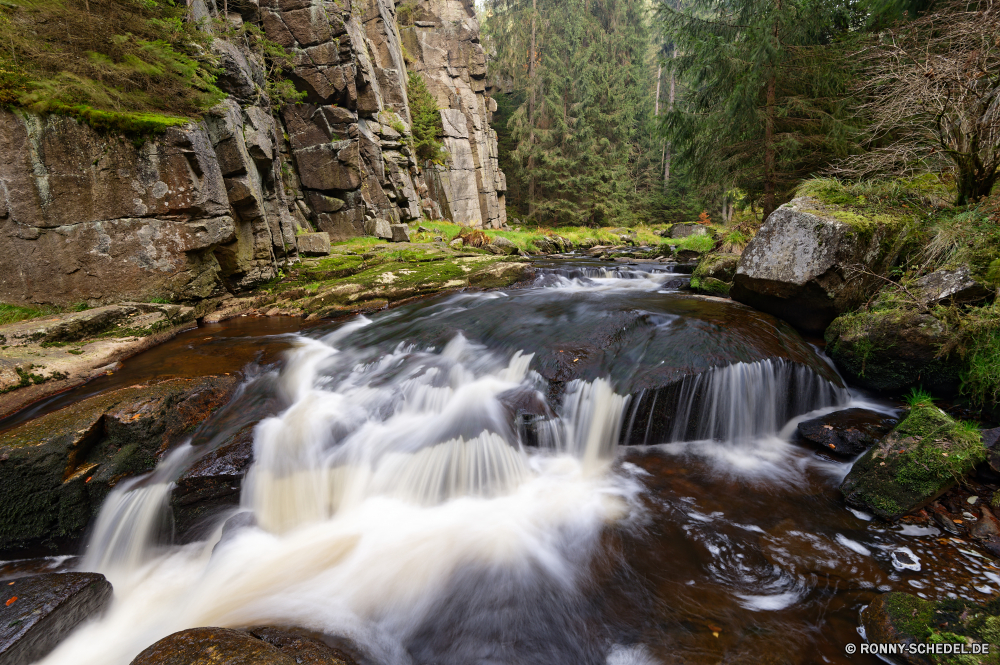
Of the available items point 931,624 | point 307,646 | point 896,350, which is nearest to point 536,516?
point 307,646

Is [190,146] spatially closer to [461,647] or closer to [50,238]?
[50,238]

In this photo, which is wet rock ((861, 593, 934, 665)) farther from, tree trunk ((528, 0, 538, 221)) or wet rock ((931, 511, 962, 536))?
tree trunk ((528, 0, 538, 221))

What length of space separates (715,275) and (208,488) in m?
8.85

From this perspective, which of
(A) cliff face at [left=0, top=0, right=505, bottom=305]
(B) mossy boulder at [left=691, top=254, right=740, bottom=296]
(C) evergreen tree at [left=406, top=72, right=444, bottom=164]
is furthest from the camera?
(C) evergreen tree at [left=406, top=72, right=444, bottom=164]

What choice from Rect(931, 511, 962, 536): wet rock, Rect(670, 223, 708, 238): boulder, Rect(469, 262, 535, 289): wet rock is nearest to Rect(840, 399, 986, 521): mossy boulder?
Rect(931, 511, 962, 536): wet rock

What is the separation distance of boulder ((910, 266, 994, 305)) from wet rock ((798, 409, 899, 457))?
1344mm

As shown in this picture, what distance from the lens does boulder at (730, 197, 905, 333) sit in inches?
205

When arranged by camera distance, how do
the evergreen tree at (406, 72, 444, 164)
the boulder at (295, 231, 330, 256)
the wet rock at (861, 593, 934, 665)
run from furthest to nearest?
the evergreen tree at (406, 72, 444, 164)
the boulder at (295, 231, 330, 256)
the wet rock at (861, 593, 934, 665)

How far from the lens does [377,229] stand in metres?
14.5

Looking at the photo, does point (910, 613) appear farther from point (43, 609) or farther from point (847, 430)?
point (43, 609)

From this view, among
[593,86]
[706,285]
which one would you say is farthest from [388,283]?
[593,86]

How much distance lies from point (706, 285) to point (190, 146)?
10.1m

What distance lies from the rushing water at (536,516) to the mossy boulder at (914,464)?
24 centimetres

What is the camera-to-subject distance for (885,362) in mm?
4520
